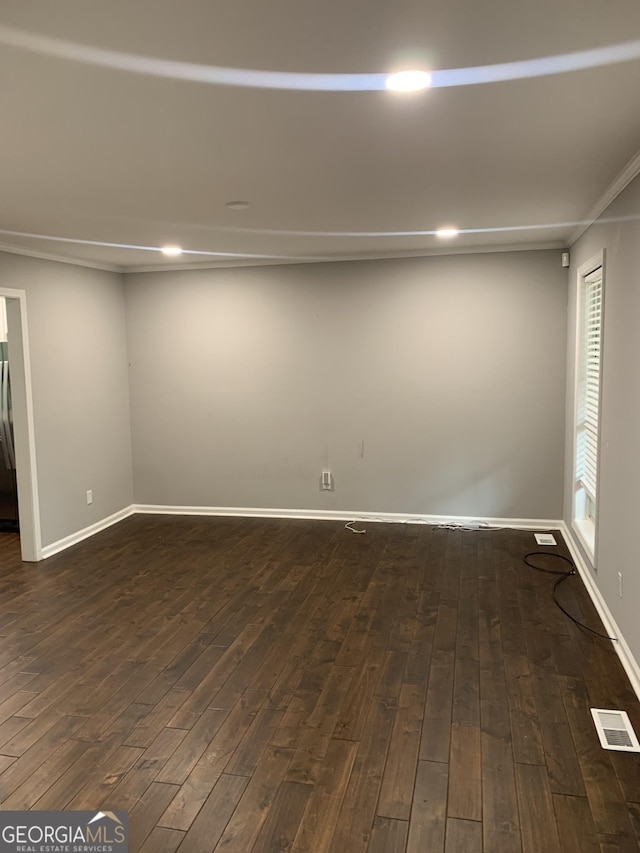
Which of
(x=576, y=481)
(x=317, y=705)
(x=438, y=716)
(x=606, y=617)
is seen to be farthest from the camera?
(x=576, y=481)

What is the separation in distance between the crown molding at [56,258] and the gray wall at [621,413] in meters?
4.04

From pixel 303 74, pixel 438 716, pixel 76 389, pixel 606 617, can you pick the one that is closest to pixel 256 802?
pixel 438 716

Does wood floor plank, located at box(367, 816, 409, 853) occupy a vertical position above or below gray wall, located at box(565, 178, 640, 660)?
below

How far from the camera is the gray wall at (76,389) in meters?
4.84

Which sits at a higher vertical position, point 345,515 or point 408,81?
point 408,81

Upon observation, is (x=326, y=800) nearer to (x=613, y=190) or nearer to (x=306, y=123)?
(x=306, y=123)

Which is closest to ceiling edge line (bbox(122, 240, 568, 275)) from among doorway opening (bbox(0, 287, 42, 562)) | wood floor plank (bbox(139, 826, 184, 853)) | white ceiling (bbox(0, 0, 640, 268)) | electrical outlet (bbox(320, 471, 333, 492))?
white ceiling (bbox(0, 0, 640, 268))

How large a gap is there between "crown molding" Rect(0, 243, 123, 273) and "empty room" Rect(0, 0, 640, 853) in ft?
0.11

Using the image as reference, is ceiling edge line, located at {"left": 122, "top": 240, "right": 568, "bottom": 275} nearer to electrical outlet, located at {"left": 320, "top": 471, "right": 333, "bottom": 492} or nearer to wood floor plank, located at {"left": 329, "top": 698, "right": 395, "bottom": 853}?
electrical outlet, located at {"left": 320, "top": 471, "right": 333, "bottom": 492}

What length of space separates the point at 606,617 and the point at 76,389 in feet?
14.5

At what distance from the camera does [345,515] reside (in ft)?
19.2

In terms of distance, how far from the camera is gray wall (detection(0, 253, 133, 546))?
484 centimetres

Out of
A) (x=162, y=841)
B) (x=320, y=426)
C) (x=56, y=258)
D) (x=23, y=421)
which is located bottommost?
(x=162, y=841)

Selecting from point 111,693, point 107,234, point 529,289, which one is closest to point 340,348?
point 529,289
